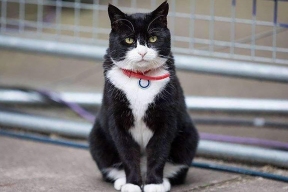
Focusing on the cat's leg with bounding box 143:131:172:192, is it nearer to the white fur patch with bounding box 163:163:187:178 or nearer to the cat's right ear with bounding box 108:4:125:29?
the white fur patch with bounding box 163:163:187:178

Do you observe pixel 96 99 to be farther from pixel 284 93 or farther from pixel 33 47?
pixel 284 93

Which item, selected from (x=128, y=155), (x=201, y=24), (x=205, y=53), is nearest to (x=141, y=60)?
(x=128, y=155)

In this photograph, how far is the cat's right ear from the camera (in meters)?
2.44

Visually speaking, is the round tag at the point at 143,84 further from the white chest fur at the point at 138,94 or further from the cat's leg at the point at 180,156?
the cat's leg at the point at 180,156

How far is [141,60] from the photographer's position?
2.42 m

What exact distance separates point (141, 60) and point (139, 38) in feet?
0.29

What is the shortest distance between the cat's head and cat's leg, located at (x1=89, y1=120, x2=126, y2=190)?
1.27 ft

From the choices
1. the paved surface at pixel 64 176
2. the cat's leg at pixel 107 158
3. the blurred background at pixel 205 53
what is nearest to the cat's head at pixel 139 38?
the cat's leg at pixel 107 158

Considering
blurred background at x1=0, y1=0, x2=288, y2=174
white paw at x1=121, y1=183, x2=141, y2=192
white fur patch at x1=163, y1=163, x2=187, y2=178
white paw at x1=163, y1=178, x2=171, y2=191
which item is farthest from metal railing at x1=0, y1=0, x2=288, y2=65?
white paw at x1=121, y1=183, x2=141, y2=192

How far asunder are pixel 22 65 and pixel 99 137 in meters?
2.62

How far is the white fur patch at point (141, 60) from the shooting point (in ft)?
7.88

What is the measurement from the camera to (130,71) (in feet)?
8.25

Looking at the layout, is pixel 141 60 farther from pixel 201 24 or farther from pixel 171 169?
pixel 201 24

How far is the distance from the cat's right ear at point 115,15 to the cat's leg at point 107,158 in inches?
20.5
